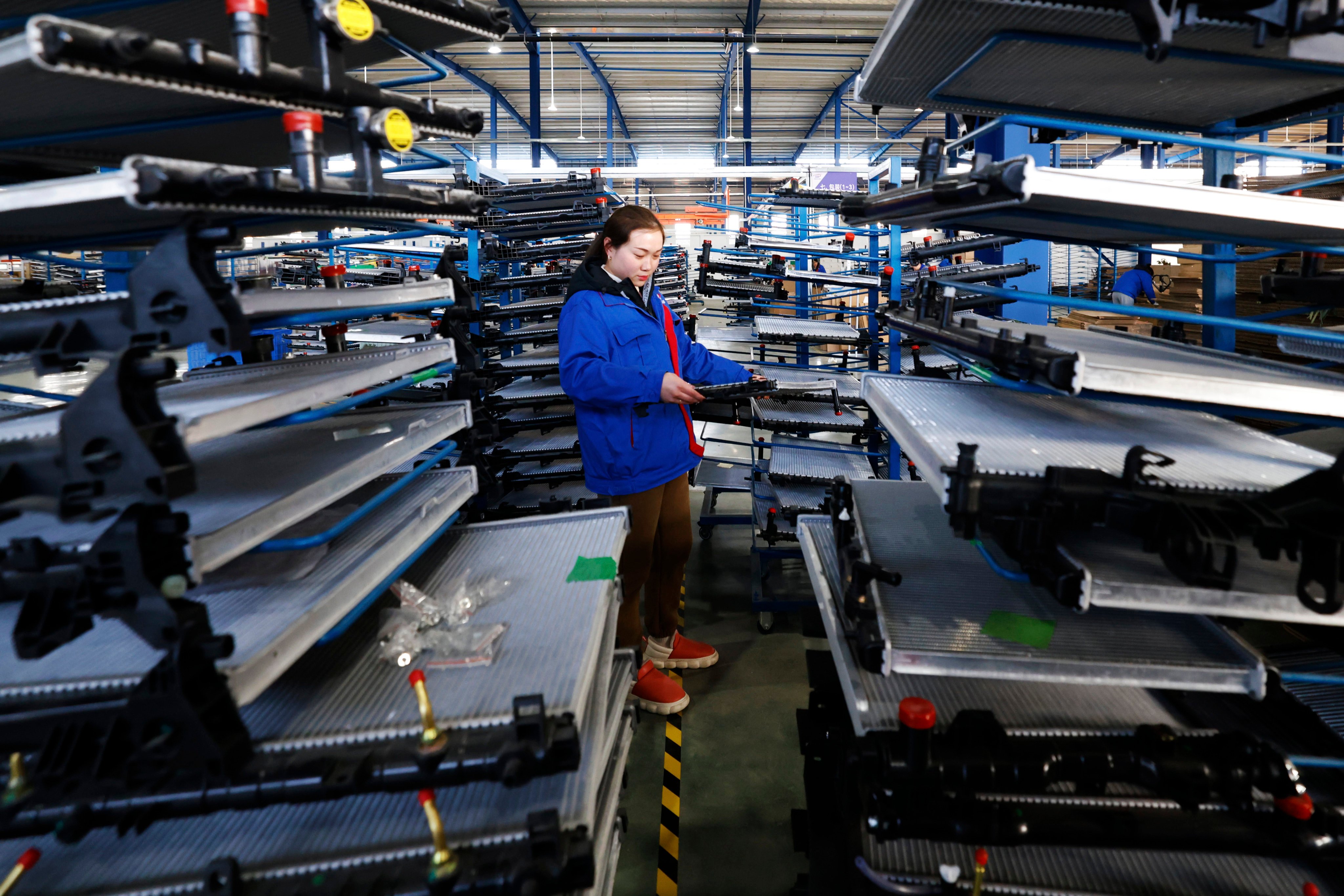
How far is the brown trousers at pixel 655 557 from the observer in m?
2.86

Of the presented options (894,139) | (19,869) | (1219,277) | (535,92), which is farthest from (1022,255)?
(535,92)

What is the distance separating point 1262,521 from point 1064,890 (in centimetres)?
76

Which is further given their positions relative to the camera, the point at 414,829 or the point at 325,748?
the point at 414,829

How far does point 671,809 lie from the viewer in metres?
2.62

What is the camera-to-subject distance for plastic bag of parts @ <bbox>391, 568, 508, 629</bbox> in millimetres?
1570

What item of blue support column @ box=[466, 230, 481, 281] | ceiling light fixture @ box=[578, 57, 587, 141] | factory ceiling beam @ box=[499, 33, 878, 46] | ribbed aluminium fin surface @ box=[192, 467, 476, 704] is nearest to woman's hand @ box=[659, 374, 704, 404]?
ribbed aluminium fin surface @ box=[192, 467, 476, 704]

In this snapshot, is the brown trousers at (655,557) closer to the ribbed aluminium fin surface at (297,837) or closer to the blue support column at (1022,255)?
the ribbed aluminium fin surface at (297,837)

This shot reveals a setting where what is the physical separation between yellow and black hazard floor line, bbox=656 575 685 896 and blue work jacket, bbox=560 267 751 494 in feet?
2.76

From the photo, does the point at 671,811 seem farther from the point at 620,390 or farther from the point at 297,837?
the point at 297,837

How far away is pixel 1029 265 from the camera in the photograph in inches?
189

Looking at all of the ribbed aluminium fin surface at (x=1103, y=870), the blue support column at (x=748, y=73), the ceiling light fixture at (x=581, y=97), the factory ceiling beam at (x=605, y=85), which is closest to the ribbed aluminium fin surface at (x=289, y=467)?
the ribbed aluminium fin surface at (x=1103, y=870)

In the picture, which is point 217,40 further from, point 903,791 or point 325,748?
point 903,791

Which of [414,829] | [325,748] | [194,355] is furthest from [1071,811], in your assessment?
[194,355]

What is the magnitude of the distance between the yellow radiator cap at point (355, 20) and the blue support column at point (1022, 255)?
4.40m
